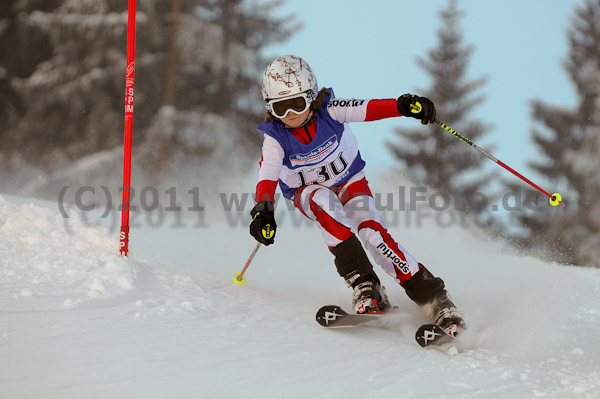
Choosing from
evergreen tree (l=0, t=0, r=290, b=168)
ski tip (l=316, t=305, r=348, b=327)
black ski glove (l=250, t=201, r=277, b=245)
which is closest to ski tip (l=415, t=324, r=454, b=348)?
ski tip (l=316, t=305, r=348, b=327)

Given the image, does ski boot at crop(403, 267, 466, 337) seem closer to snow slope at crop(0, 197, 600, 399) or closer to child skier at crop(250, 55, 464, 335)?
child skier at crop(250, 55, 464, 335)

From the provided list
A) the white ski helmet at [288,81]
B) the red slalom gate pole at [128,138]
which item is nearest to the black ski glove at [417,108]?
the white ski helmet at [288,81]

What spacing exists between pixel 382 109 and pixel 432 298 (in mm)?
1279

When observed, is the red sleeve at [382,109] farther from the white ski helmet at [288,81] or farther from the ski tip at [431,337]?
the ski tip at [431,337]

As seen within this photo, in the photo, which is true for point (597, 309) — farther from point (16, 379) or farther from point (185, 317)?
point (16, 379)

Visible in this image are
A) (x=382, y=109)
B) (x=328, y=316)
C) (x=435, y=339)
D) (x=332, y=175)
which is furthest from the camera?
(x=332, y=175)

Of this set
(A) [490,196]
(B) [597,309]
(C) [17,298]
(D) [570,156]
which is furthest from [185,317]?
(D) [570,156]

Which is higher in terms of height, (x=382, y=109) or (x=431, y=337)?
(x=382, y=109)

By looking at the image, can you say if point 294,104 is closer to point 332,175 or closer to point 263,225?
point 332,175

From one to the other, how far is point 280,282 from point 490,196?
11.5 meters

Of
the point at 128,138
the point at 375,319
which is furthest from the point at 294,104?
the point at 375,319

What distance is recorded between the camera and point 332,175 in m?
4.16

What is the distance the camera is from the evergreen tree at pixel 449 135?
617 inches

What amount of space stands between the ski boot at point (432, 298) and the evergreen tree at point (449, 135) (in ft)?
38.6
